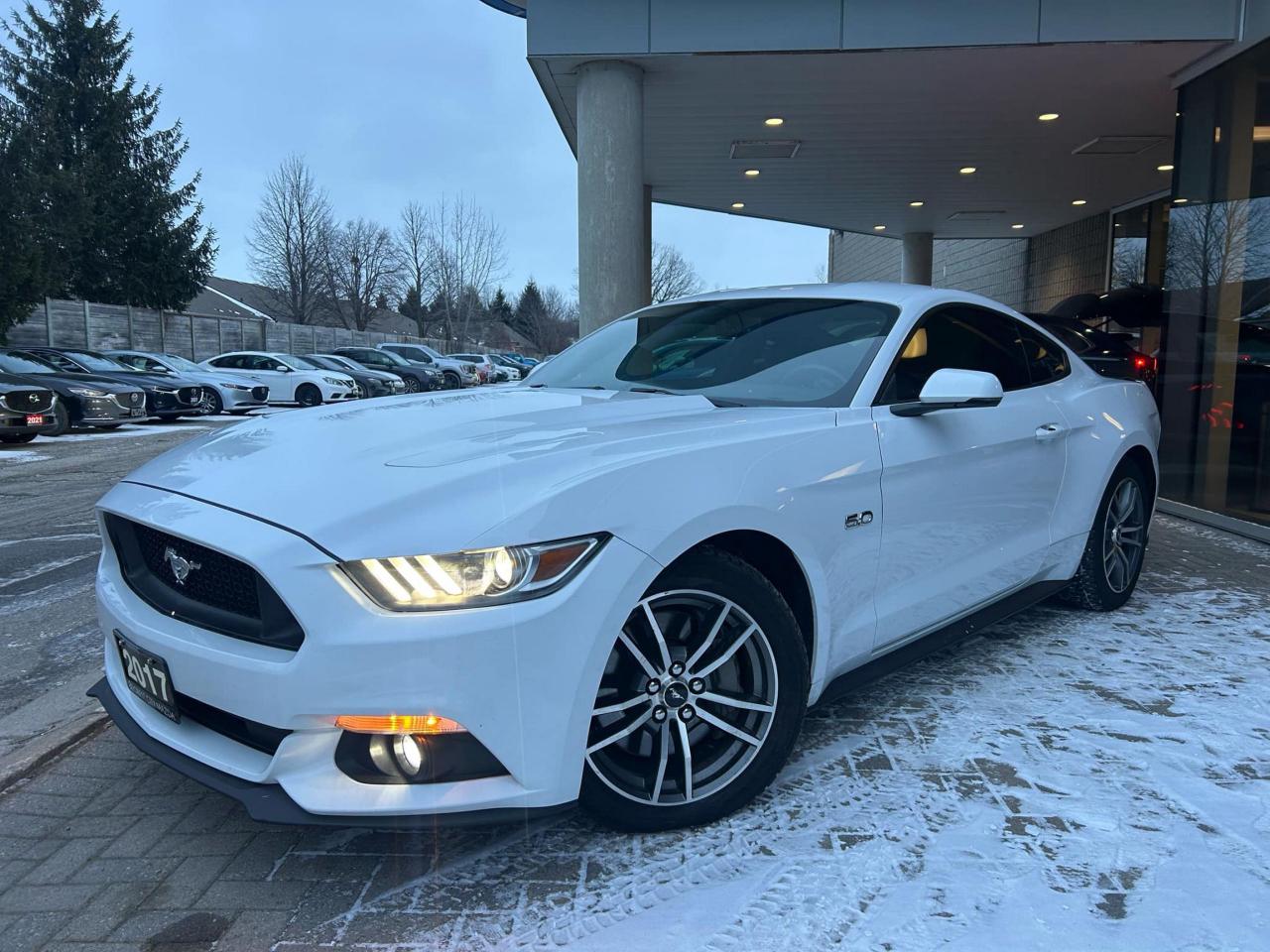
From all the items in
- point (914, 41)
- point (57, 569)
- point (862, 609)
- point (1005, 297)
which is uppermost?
point (914, 41)

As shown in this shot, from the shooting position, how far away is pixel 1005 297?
68.7 feet

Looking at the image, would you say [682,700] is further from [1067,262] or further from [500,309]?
[500,309]

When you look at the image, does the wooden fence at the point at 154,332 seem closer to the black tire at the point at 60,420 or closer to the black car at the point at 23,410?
the black tire at the point at 60,420

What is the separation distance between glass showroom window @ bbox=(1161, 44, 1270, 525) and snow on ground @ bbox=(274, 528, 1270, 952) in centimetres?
468

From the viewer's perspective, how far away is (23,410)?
12.8 metres

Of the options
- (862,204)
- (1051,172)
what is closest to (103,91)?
(862,204)

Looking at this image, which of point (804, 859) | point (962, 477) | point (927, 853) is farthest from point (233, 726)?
point (962, 477)

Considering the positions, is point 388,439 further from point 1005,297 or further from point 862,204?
point 1005,297

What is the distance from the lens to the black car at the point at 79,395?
46.8ft

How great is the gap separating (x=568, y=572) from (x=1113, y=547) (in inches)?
132

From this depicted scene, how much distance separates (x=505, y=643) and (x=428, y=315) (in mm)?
59834

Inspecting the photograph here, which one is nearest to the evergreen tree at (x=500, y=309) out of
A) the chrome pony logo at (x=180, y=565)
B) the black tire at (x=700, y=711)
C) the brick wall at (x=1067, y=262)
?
the brick wall at (x=1067, y=262)

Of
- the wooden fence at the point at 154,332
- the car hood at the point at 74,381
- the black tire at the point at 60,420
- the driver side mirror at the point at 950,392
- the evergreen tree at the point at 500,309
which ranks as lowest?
the black tire at the point at 60,420

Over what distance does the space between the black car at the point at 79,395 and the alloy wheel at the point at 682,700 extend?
14617mm
